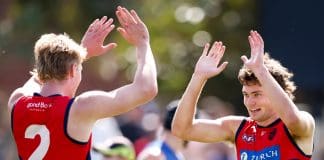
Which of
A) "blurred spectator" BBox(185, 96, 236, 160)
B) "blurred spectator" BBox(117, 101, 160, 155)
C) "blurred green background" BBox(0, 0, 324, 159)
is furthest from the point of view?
"blurred green background" BBox(0, 0, 324, 159)

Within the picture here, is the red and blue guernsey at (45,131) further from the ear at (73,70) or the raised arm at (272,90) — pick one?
the raised arm at (272,90)

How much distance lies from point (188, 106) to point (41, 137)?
1.20 meters

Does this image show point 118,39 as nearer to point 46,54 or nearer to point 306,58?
point 306,58

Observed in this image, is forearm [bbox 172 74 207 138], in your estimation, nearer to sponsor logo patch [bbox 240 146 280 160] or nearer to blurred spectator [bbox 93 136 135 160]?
sponsor logo patch [bbox 240 146 280 160]

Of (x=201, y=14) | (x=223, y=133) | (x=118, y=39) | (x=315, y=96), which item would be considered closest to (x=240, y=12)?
(x=201, y=14)

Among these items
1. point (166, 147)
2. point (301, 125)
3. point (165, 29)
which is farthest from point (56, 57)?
point (165, 29)

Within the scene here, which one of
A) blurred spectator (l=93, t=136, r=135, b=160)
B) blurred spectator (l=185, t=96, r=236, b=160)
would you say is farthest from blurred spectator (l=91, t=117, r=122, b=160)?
blurred spectator (l=93, t=136, r=135, b=160)

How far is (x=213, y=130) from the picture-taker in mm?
8961

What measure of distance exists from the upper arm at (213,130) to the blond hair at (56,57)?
3.79 ft

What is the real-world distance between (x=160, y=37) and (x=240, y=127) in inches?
590

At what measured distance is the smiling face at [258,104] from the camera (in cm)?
862

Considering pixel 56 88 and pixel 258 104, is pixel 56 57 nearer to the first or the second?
pixel 56 88

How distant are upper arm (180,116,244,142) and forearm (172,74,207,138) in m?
0.07

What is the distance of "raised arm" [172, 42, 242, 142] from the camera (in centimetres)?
864
